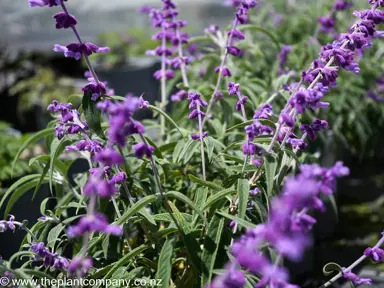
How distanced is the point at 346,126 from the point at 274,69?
0.73 meters

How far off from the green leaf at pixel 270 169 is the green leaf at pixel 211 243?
18 centimetres

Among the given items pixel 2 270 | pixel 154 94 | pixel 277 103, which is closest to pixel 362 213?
pixel 277 103

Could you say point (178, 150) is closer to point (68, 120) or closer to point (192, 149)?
point (192, 149)

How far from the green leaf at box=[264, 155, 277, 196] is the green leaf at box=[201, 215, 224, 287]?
0.18 m

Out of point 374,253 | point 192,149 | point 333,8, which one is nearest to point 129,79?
point 333,8

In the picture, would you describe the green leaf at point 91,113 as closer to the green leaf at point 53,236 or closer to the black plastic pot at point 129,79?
the green leaf at point 53,236

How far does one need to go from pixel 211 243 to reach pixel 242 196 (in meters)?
0.16

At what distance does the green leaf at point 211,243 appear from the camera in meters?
1.44

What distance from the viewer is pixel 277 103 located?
2850mm

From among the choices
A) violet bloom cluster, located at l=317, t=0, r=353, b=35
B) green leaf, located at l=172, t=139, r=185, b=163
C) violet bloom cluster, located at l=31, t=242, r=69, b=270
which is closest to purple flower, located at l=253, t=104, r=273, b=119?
green leaf, located at l=172, t=139, r=185, b=163

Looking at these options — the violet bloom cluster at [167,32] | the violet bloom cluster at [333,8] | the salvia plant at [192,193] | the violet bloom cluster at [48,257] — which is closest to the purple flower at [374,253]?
the salvia plant at [192,193]

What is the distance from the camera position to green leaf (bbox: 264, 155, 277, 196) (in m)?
1.47

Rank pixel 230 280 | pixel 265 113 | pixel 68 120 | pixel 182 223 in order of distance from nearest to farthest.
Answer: pixel 230 280 → pixel 182 223 → pixel 68 120 → pixel 265 113

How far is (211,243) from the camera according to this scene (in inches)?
58.7
